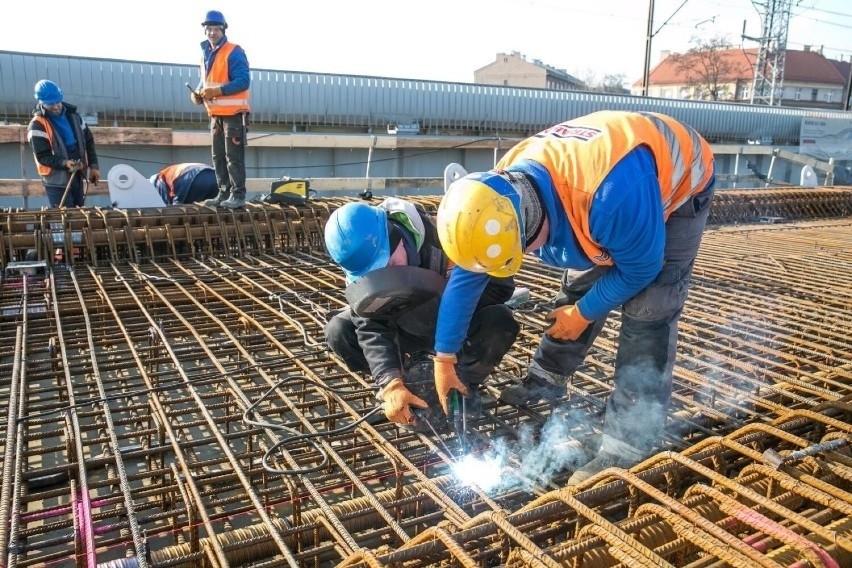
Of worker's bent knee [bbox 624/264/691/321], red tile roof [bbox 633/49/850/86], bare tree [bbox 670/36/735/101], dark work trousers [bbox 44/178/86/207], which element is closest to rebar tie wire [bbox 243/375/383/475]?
worker's bent knee [bbox 624/264/691/321]

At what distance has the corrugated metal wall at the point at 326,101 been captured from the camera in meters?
10.6

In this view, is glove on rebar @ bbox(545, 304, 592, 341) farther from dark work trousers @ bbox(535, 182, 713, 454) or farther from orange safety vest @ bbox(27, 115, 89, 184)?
orange safety vest @ bbox(27, 115, 89, 184)

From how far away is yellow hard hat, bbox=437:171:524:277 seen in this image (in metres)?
2.04

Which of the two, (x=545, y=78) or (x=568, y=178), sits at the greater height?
(x=545, y=78)

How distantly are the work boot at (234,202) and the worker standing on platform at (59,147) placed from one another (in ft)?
4.58

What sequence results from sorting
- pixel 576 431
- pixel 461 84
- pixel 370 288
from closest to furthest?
pixel 370 288
pixel 576 431
pixel 461 84

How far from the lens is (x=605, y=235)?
2105 mm

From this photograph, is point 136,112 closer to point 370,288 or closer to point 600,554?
point 370,288

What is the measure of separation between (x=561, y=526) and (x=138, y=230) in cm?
447

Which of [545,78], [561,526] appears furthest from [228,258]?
[545,78]

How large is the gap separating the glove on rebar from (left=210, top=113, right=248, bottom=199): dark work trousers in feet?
13.3

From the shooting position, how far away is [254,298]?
165 inches

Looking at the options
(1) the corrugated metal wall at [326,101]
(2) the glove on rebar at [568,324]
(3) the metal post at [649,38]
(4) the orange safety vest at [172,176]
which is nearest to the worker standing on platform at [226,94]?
(4) the orange safety vest at [172,176]

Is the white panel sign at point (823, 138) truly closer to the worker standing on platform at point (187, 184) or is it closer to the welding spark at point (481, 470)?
the worker standing on platform at point (187, 184)
